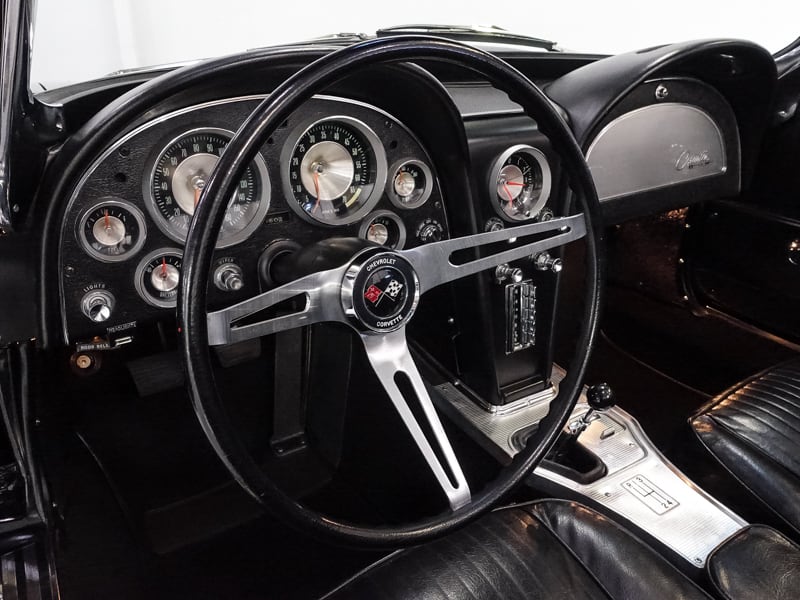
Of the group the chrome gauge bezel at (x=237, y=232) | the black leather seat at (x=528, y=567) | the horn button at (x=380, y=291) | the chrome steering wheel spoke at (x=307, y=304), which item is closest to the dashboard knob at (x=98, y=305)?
the chrome gauge bezel at (x=237, y=232)

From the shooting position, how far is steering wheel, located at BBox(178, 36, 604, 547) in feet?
2.54

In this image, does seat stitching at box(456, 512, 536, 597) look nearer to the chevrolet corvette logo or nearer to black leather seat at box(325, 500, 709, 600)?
black leather seat at box(325, 500, 709, 600)

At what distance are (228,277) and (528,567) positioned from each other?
731 millimetres

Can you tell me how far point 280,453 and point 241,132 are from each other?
1149mm

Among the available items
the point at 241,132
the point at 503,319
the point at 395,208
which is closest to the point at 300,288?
the point at 241,132

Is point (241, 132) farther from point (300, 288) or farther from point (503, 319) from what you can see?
point (503, 319)

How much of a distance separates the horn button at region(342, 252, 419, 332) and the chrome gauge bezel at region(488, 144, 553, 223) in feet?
1.56

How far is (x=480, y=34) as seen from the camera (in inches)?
71.3

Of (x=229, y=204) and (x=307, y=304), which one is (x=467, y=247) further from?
(x=229, y=204)

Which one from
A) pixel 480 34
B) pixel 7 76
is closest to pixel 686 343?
pixel 480 34

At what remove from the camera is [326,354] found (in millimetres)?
1481

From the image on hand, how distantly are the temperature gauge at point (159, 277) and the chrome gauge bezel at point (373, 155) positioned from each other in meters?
0.23

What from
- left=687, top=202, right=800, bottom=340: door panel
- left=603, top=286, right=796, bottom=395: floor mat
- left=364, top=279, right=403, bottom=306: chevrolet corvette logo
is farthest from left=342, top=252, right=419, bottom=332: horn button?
left=603, top=286, right=796, bottom=395: floor mat

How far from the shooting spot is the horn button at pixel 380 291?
0.91 meters
